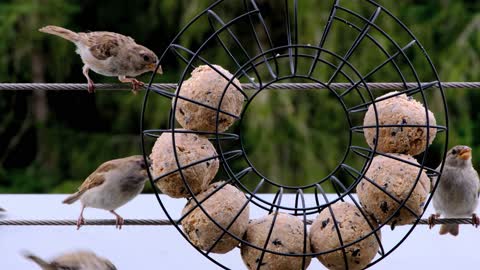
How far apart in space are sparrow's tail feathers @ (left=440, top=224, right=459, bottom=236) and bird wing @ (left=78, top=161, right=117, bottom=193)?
1111 millimetres

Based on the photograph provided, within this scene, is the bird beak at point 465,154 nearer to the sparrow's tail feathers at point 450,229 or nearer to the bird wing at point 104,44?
the sparrow's tail feathers at point 450,229

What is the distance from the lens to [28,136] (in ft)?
22.3

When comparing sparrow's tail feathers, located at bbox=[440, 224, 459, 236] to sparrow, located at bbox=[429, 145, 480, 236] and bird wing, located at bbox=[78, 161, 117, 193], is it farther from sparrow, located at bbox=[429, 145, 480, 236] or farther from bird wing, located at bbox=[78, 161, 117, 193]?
bird wing, located at bbox=[78, 161, 117, 193]

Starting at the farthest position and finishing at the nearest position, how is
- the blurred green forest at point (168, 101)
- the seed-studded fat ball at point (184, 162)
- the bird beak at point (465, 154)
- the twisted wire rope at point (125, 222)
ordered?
the blurred green forest at point (168, 101) < the bird beak at point (465, 154) < the twisted wire rope at point (125, 222) < the seed-studded fat ball at point (184, 162)

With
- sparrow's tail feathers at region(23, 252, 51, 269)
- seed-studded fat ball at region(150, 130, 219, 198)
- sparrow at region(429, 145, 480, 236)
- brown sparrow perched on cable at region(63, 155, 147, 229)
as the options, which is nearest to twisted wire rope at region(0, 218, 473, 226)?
seed-studded fat ball at region(150, 130, 219, 198)

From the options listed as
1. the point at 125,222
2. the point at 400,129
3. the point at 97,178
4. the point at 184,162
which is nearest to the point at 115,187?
the point at 97,178

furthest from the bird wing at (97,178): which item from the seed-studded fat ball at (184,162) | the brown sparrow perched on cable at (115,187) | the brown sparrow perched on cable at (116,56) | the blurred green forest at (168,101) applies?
the blurred green forest at (168,101)

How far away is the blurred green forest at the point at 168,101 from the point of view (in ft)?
19.1

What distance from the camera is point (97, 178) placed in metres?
3.23

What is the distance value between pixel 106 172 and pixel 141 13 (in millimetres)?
3405

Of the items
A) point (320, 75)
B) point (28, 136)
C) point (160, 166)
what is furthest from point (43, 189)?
point (160, 166)

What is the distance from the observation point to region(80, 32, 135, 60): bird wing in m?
3.17

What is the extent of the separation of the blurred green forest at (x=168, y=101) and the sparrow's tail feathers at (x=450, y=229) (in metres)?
2.42

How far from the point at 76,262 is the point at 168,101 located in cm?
327
